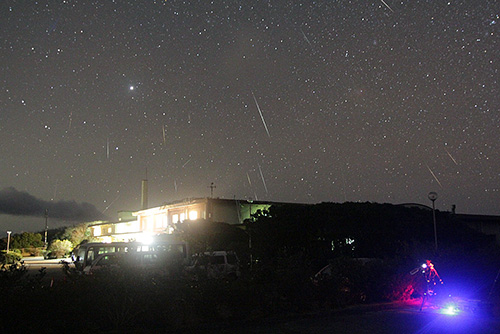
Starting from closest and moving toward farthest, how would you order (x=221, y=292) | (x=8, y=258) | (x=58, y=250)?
1. (x=221, y=292)
2. (x=8, y=258)
3. (x=58, y=250)

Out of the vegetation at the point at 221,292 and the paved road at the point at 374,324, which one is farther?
the paved road at the point at 374,324

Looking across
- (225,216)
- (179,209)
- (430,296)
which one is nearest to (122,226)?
(179,209)

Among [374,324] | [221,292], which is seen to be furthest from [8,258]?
[374,324]

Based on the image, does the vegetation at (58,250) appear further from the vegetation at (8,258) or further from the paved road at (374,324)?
the paved road at (374,324)

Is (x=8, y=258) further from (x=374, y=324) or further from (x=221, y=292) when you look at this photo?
(x=374, y=324)

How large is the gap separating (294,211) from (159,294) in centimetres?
1624

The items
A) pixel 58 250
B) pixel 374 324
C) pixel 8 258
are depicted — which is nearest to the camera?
pixel 374 324

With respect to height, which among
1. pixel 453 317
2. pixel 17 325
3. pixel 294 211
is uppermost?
pixel 294 211

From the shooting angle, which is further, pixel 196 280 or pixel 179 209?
pixel 179 209

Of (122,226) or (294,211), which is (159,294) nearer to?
(294,211)

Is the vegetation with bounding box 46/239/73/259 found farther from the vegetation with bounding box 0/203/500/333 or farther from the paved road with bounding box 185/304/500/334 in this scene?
the paved road with bounding box 185/304/500/334

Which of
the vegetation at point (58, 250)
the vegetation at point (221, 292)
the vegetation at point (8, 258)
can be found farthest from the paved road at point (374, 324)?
the vegetation at point (58, 250)

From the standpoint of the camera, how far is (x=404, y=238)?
25797 mm

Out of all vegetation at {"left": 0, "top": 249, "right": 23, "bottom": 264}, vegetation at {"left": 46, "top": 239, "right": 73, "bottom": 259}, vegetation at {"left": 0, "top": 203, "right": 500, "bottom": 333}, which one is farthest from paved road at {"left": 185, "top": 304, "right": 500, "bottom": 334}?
vegetation at {"left": 46, "top": 239, "right": 73, "bottom": 259}
